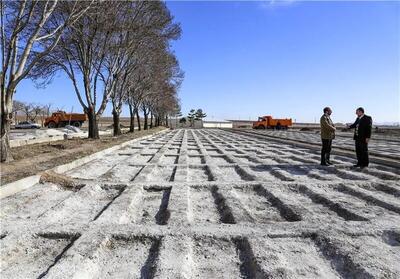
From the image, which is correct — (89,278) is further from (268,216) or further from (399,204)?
(399,204)

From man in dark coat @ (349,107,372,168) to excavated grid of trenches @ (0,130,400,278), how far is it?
5.95ft

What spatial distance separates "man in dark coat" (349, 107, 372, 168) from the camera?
32.8ft

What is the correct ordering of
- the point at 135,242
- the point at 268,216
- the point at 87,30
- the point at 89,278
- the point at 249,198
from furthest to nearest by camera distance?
the point at 87,30
the point at 249,198
the point at 268,216
the point at 135,242
the point at 89,278

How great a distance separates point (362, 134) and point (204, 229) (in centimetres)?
706

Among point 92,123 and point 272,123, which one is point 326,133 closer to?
point 92,123

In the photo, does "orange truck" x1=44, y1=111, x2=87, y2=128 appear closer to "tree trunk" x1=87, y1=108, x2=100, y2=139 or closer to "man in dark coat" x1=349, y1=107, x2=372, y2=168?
"tree trunk" x1=87, y1=108, x2=100, y2=139

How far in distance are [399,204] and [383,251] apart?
2449 mm

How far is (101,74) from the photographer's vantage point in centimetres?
2409

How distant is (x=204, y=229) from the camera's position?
467 centimetres

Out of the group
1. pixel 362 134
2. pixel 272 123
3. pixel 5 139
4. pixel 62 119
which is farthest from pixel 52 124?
pixel 362 134

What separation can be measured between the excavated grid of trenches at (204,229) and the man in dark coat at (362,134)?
5.95ft

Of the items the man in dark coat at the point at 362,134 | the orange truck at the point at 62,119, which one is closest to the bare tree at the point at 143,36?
the man in dark coat at the point at 362,134

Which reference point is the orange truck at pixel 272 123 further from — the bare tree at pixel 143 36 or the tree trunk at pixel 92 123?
the tree trunk at pixel 92 123

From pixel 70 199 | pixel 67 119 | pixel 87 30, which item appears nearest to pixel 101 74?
pixel 87 30
